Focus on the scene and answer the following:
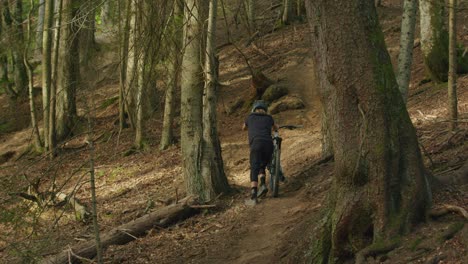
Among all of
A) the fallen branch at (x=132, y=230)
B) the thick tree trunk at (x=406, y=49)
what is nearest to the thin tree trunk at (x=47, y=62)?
the fallen branch at (x=132, y=230)

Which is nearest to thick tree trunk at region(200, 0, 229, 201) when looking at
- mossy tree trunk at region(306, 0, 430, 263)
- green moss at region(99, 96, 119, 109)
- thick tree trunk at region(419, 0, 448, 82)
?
mossy tree trunk at region(306, 0, 430, 263)

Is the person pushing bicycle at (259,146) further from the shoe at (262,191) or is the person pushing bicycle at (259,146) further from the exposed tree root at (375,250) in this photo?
the exposed tree root at (375,250)

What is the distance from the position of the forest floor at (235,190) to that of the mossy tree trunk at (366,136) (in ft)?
1.19

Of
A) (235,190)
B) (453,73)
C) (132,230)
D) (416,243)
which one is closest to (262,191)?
(235,190)

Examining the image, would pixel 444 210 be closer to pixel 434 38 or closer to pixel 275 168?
pixel 275 168

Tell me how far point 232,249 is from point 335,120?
3264mm

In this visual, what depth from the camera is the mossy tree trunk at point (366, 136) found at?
669 centimetres

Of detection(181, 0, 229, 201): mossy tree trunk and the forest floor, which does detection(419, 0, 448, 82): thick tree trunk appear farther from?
detection(181, 0, 229, 201): mossy tree trunk

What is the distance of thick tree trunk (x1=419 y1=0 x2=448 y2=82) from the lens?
15.4m

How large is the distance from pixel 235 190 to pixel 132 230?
2324 millimetres

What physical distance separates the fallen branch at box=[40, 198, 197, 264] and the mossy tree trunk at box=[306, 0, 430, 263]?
4.31 m

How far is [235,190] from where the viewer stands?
1215 cm

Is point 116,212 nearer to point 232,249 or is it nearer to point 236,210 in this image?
point 236,210

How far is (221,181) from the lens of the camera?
11828mm
